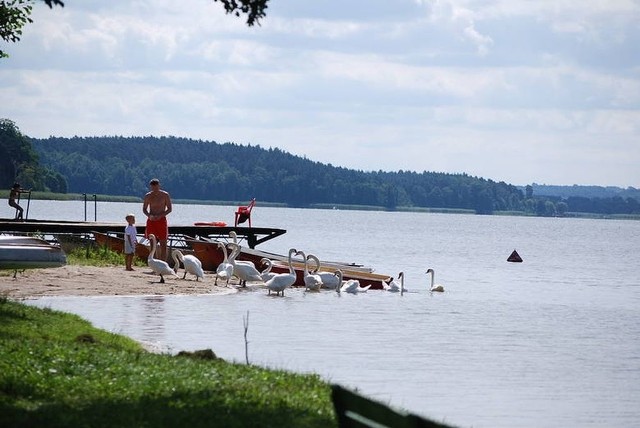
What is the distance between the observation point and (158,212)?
29172 mm

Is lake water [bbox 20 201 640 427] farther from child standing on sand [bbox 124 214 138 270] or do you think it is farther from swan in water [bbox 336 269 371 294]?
child standing on sand [bbox 124 214 138 270]

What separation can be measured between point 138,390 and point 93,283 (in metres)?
15.4

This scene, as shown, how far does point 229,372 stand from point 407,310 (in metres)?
18.8

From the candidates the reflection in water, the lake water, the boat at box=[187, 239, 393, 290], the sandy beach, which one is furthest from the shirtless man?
the boat at box=[187, 239, 393, 290]

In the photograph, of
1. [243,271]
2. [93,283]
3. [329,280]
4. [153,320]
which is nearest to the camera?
[153,320]

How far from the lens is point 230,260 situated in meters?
32.0

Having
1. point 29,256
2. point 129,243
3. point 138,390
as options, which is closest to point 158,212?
point 129,243

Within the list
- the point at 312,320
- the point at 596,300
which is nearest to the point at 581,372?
the point at 312,320

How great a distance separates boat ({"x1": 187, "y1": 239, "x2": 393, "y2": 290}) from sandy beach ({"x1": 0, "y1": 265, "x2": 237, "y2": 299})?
5838 millimetres

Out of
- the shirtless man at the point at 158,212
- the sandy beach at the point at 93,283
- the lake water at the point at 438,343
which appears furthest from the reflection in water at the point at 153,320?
the shirtless man at the point at 158,212

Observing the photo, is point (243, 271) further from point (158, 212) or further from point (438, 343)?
point (438, 343)

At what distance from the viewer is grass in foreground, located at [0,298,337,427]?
9336 millimetres

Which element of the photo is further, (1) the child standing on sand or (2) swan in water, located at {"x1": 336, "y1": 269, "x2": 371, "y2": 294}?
(2) swan in water, located at {"x1": 336, "y1": 269, "x2": 371, "y2": 294}

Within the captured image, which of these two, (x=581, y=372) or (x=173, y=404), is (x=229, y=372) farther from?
(x=581, y=372)
